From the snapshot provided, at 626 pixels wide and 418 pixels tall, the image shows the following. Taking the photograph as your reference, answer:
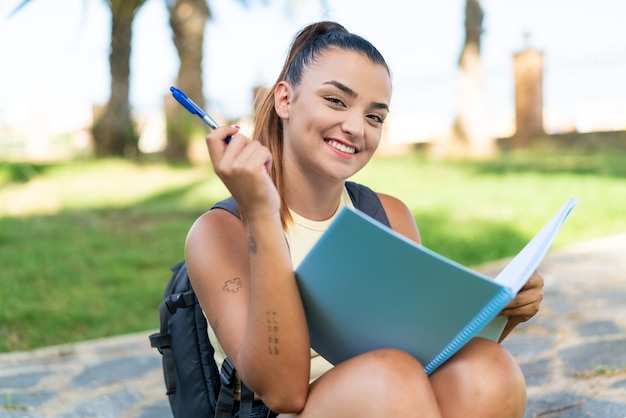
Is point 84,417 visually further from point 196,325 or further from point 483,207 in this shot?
point 483,207

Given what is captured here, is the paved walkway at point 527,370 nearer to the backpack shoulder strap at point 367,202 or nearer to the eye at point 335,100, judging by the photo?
the backpack shoulder strap at point 367,202

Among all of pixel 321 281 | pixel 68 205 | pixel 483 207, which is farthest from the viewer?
pixel 68 205

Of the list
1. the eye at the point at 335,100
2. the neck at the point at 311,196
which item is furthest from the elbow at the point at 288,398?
the eye at the point at 335,100

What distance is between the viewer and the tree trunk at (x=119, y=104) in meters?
9.77

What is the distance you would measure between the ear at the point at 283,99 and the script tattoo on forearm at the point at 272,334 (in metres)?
0.57

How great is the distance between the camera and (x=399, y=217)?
1987 mm

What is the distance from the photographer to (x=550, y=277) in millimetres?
4504

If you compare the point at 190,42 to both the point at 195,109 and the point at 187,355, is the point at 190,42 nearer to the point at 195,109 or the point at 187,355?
the point at 187,355

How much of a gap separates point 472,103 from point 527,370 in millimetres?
9401

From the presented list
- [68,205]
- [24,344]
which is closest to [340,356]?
[24,344]

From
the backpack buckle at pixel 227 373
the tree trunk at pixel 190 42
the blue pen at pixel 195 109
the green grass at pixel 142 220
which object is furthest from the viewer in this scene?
the tree trunk at pixel 190 42

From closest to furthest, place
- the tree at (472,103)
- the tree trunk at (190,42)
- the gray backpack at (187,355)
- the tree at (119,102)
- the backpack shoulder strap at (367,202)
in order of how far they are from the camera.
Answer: the gray backpack at (187,355) < the backpack shoulder strap at (367,202) < the tree trunk at (190,42) < the tree at (119,102) < the tree at (472,103)

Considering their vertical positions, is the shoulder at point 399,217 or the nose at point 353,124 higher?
the nose at point 353,124

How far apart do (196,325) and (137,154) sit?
913 centimetres
